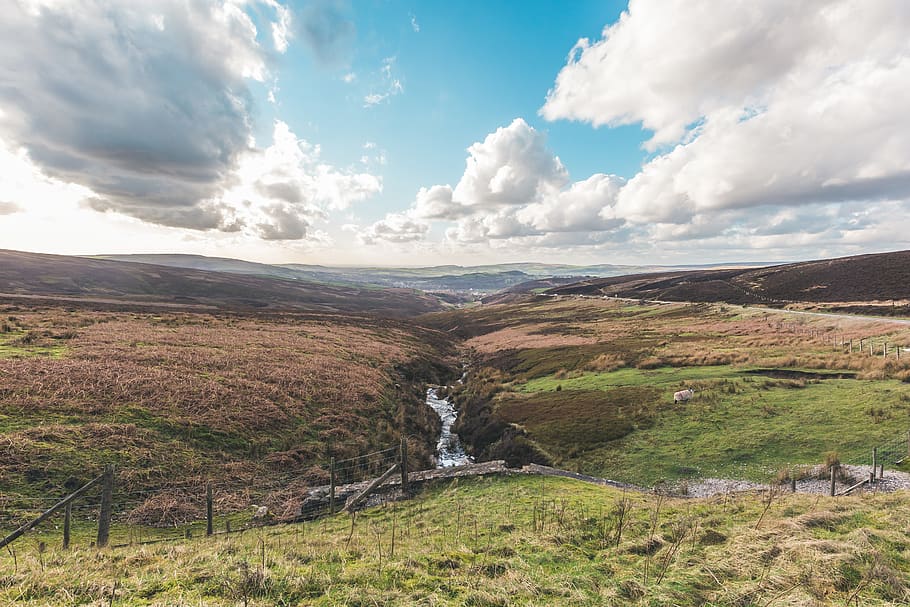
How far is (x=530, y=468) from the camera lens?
18.0 m

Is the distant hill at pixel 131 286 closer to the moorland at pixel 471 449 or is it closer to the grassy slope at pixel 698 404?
the moorland at pixel 471 449

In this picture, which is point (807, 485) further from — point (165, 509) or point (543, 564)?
point (165, 509)

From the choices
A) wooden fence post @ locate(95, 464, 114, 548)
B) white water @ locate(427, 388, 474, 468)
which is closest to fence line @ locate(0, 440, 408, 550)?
wooden fence post @ locate(95, 464, 114, 548)

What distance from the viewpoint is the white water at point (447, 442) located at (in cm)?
2498

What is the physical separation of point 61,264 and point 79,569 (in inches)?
8852

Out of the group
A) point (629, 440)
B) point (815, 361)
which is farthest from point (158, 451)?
point (815, 361)

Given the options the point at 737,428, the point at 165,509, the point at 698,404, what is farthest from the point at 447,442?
the point at 737,428

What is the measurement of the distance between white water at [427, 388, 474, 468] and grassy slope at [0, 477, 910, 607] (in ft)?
43.8

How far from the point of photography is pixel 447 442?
28.3 meters

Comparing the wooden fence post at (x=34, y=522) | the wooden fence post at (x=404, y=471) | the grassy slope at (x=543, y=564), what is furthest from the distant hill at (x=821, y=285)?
the wooden fence post at (x=34, y=522)

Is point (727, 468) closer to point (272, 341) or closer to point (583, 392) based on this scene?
point (583, 392)

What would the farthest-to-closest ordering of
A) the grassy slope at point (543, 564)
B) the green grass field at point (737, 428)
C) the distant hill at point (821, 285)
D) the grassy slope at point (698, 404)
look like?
1. the distant hill at point (821, 285)
2. the grassy slope at point (698, 404)
3. the green grass field at point (737, 428)
4. the grassy slope at point (543, 564)

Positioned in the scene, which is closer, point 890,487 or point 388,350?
point 890,487

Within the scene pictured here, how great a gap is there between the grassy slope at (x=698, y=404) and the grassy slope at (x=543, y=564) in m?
7.91
